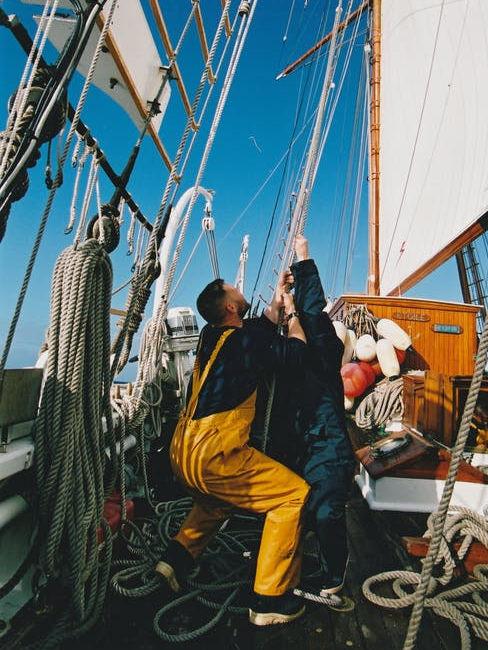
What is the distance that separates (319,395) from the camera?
193 cm

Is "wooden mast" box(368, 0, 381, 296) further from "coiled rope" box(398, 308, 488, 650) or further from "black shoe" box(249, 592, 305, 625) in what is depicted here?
"coiled rope" box(398, 308, 488, 650)

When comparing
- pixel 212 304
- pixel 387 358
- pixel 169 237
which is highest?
pixel 169 237

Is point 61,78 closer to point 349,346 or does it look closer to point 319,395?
point 319,395

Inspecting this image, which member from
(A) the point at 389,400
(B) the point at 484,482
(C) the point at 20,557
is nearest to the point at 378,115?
(A) the point at 389,400

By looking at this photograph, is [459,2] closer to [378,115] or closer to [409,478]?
[378,115]

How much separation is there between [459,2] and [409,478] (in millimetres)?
11785

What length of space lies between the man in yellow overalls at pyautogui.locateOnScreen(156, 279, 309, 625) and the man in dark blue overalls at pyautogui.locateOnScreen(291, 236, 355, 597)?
0.10m

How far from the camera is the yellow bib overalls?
5.36 ft

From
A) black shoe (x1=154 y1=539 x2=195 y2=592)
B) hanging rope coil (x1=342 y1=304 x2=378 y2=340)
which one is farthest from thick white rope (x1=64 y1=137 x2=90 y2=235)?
hanging rope coil (x1=342 y1=304 x2=378 y2=340)

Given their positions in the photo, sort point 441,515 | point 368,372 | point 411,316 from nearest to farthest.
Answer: point 441,515, point 368,372, point 411,316

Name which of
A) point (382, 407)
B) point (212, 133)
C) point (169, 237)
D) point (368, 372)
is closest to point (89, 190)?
point (212, 133)

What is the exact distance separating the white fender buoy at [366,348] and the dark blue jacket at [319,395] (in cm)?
431

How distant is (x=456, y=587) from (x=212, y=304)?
5.87 ft

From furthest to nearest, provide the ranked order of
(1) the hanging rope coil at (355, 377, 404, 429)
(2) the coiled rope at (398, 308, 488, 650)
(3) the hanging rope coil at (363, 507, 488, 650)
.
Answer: (1) the hanging rope coil at (355, 377, 404, 429) < (3) the hanging rope coil at (363, 507, 488, 650) < (2) the coiled rope at (398, 308, 488, 650)
